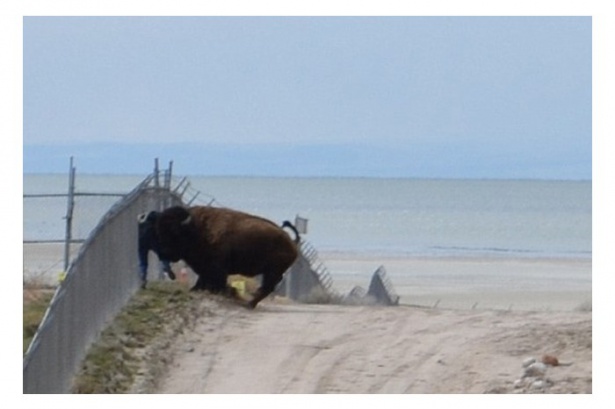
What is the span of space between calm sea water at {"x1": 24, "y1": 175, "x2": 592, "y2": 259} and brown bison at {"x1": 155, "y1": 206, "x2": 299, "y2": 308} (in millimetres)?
1431

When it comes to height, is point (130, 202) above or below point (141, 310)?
above

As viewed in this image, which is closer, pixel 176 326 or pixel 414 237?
pixel 176 326

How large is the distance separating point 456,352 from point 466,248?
38.8 feet

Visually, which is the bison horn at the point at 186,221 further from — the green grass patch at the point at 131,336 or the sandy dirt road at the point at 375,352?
the sandy dirt road at the point at 375,352

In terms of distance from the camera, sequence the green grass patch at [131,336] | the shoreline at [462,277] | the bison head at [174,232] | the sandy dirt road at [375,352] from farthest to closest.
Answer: the shoreline at [462,277], the bison head at [174,232], the sandy dirt road at [375,352], the green grass patch at [131,336]

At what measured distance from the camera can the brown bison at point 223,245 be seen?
15938 mm

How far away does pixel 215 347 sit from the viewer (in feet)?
46.0

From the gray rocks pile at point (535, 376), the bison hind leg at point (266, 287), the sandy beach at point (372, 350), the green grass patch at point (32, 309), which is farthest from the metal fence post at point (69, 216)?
the gray rocks pile at point (535, 376)

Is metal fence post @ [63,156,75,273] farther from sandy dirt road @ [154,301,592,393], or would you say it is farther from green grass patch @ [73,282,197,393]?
sandy dirt road @ [154,301,592,393]

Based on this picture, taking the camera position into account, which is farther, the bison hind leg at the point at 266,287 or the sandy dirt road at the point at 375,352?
the bison hind leg at the point at 266,287

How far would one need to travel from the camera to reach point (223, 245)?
15.9 m

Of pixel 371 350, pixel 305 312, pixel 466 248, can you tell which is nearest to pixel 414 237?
pixel 466 248

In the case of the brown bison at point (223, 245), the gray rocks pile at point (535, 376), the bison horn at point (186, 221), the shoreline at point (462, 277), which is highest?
the bison horn at point (186, 221)
